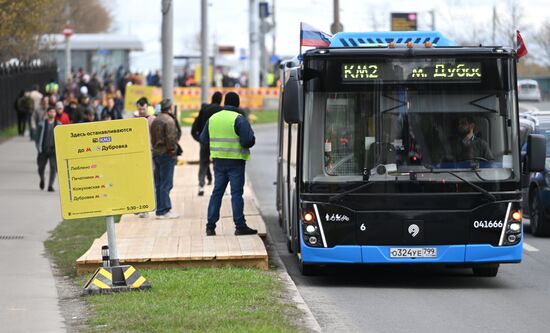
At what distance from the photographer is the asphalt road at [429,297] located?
11516 mm

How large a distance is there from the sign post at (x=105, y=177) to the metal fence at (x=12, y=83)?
34.6 meters

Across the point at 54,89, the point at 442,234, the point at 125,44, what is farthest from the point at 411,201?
the point at 125,44

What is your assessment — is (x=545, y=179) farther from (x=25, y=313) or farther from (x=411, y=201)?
(x=25, y=313)

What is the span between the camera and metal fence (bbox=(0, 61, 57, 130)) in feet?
155

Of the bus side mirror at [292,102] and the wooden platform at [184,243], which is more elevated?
the bus side mirror at [292,102]

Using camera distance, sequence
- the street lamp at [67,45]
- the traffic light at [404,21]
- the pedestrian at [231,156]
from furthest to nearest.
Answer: the traffic light at [404,21] → the street lamp at [67,45] → the pedestrian at [231,156]

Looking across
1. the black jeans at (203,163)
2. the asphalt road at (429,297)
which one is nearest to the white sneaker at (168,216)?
the asphalt road at (429,297)

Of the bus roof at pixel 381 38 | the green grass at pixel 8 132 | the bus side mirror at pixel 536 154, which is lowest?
the green grass at pixel 8 132

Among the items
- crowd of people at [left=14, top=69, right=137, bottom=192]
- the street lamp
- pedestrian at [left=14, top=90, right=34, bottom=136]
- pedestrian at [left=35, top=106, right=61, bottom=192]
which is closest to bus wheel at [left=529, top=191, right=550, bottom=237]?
crowd of people at [left=14, top=69, right=137, bottom=192]

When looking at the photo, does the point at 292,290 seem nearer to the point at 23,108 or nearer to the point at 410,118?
the point at 410,118

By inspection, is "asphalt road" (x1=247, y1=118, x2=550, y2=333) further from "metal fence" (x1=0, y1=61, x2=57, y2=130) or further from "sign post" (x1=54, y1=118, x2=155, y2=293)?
"metal fence" (x1=0, y1=61, x2=57, y2=130)

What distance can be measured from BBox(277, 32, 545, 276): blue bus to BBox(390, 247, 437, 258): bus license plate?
0.01 meters

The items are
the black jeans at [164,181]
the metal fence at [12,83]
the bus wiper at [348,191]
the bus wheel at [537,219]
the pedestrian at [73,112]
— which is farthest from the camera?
the metal fence at [12,83]

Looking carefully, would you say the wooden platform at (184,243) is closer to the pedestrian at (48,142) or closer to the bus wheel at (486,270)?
the bus wheel at (486,270)
